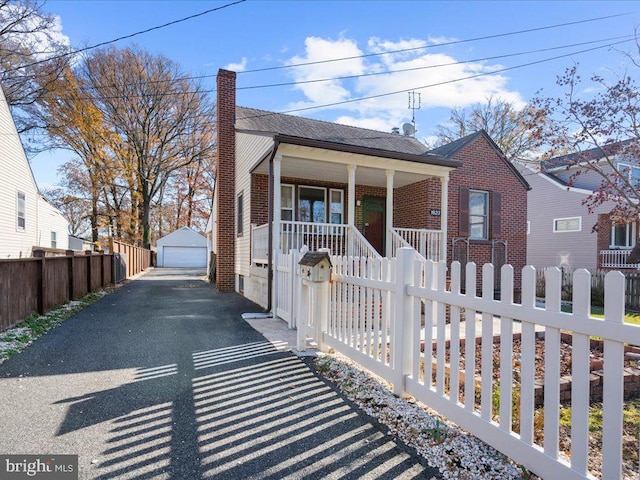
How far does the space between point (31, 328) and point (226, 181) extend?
7.71 m

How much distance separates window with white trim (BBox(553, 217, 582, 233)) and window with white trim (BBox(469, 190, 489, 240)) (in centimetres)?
901

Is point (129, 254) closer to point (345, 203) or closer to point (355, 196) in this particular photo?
point (345, 203)

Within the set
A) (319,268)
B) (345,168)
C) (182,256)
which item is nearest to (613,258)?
(345,168)

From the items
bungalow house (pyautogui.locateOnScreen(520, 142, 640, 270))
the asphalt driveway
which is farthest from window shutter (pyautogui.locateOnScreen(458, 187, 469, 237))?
the asphalt driveway

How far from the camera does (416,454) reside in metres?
2.47

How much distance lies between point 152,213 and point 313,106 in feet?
84.8

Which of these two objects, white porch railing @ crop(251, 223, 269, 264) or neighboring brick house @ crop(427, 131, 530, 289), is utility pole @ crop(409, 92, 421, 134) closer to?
neighboring brick house @ crop(427, 131, 530, 289)

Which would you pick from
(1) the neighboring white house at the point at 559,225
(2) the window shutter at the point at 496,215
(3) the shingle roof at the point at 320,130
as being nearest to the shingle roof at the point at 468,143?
(3) the shingle roof at the point at 320,130

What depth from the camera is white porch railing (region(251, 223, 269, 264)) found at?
870 centimetres

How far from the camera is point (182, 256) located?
32062 mm

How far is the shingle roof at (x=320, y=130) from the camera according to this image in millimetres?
11349

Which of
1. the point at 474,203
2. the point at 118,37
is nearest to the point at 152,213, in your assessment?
the point at 118,37

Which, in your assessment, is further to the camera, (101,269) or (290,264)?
(101,269)

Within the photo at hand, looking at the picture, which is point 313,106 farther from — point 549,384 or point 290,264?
point 549,384
